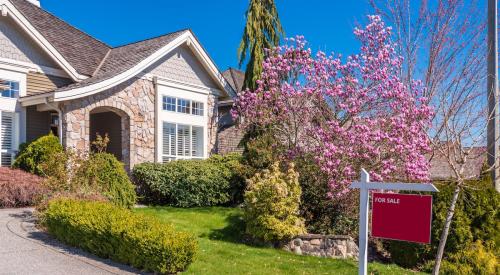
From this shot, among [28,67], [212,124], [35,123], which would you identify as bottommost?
[35,123]

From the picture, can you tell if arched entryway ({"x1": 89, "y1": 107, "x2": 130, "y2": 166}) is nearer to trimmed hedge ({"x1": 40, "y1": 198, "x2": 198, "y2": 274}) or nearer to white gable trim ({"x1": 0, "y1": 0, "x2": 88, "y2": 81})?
white gable trim ({"x1": 0, "y1": 0, "x2": 88, "y2": 81})

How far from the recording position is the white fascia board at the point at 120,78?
1262cm

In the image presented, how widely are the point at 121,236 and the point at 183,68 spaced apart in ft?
36.0

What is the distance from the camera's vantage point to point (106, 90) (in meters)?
14.2

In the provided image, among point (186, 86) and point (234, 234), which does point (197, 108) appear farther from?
point (234, 234)

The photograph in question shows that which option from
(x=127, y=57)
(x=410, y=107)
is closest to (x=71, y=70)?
(x=127, y=57)

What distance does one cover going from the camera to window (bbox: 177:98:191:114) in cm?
1688

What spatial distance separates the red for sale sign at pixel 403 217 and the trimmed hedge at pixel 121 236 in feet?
9.51

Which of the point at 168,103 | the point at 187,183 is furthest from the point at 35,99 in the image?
the point at 187,183

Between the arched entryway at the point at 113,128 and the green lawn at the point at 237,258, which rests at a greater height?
the arched entryway at the point at 113,128

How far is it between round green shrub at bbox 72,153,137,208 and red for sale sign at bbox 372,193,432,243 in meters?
6.93

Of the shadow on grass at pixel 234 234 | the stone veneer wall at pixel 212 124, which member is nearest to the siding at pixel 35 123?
the stone veneer wall at pixel 212 124

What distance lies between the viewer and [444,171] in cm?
1475

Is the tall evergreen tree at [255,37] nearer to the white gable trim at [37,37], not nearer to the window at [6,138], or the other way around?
the white gable trim at [37,37]
